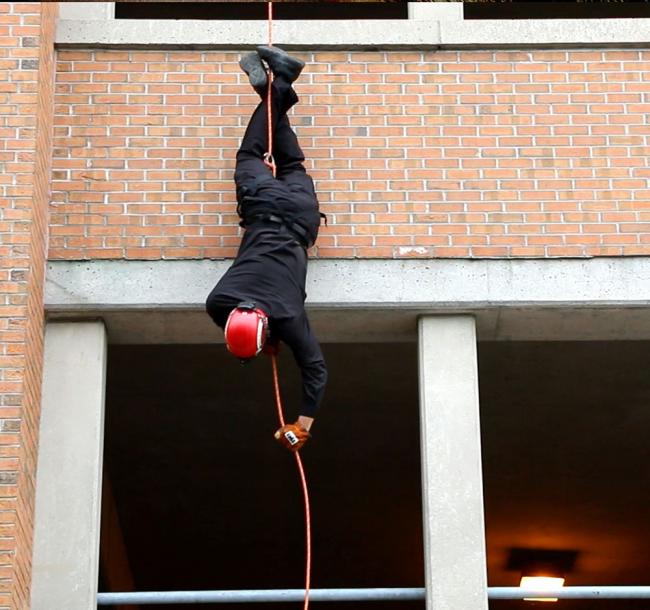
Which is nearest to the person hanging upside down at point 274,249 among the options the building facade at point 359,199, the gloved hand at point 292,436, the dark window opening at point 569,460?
the gloved hand at point 292,436

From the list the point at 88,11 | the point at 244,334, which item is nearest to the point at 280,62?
the point at 88,11

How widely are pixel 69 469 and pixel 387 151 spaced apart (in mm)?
2578

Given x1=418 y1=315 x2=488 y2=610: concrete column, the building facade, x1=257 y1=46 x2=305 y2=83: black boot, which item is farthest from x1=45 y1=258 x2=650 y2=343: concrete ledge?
x1=257 y1=46 x2=305 y2=83: black boot

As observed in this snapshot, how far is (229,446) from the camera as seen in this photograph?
13125mm

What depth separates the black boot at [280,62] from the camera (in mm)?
8695

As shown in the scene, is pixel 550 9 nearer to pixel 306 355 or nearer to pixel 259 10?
pixel 259 10

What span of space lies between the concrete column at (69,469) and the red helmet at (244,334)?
1023 mm

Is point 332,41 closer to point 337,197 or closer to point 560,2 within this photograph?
point 337,197

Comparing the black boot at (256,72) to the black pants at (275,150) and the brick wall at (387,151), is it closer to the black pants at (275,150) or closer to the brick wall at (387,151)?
the black pants at (275,150)

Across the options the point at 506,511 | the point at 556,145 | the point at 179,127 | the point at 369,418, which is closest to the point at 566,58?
the point at 556,145

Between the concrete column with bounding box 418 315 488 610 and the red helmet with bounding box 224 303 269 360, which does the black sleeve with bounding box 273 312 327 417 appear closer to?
the red helmet with bounding box 224 303 269 360

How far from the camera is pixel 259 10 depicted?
11.9 m

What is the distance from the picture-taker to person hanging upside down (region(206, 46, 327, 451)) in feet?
26.9

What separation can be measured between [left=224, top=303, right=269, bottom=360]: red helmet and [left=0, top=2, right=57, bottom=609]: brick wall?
1097mm
